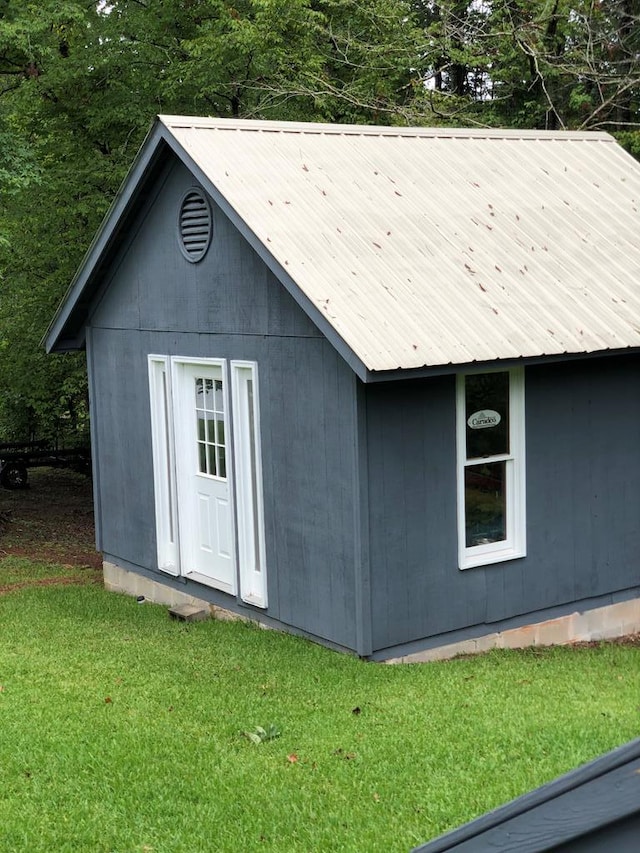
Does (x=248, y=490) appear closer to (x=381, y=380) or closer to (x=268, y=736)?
(x=381, y=380)

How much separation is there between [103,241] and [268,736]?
672 centimetres

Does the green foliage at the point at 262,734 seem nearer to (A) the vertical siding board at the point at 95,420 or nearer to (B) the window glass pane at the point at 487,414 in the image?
(B) the window glass pane at the point at 487,414

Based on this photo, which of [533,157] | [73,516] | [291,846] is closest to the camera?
[291,846]

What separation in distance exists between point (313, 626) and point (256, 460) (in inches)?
69.8

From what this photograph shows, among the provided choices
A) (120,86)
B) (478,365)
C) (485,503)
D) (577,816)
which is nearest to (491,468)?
(485,503)

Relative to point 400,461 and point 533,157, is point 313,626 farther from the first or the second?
point 533,157

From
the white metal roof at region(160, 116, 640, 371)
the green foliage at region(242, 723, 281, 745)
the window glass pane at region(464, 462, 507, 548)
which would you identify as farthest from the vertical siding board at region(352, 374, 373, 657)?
the green foliage at region(242, 723, 281, 745)

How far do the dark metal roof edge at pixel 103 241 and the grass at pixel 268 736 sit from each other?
4.11 meters

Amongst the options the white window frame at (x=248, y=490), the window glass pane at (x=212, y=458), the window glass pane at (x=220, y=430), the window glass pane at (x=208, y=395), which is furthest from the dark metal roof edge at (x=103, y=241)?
the window glass pane at (x=212, y=458)

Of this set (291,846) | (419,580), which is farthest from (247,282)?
(291,846)

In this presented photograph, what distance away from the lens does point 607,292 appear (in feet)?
34.6

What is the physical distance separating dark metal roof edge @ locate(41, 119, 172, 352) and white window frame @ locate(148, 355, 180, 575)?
1393 millimetres

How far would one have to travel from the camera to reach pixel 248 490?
1055cm

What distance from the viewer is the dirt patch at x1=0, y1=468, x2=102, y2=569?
17.5 meters
